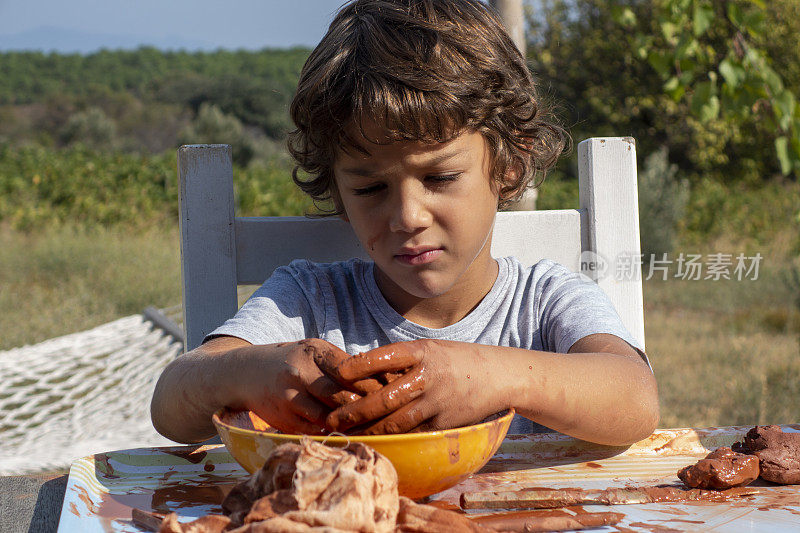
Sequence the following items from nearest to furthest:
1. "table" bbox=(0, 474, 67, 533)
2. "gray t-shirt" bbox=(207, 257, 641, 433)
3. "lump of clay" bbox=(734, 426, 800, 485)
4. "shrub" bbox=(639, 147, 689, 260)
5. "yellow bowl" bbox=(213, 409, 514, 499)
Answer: "yellow bowl" bbox=(213, 409, 514, 499) < "lump of clay" bbox=(734, 426, 800, 485) < "table" bbox=(0, 474, 67, 533) < "gray t-shirt" bbox=(207, 257, 641, 433) < "shrub" bbox=(639, 147, 689, 260)

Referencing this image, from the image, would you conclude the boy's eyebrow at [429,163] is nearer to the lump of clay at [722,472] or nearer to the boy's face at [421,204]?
the boy's face at [421,204]

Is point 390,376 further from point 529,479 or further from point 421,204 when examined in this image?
point 421,204

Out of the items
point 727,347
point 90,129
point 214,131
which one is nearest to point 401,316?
point 727,347

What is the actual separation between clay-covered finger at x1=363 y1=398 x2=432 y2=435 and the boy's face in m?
0.47

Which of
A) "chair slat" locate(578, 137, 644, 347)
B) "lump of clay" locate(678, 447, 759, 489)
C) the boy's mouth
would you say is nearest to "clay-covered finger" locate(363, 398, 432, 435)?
"lump of clay" locate(678, 447, 759, 489)

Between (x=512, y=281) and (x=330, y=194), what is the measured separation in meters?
0.49

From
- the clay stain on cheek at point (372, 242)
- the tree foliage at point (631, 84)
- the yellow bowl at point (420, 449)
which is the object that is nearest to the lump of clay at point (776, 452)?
the yellow bowl at point (420, 449)

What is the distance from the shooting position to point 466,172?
4.60ft

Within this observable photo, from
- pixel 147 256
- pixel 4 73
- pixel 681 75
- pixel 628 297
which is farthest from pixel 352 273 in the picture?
pixel 4 73

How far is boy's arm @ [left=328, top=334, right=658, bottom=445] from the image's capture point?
2.94ft

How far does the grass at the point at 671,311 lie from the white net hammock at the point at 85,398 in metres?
1.83

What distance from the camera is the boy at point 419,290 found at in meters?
0.95

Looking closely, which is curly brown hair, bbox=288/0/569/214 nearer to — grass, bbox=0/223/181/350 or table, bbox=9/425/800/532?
table, bbox=9/425/800/532

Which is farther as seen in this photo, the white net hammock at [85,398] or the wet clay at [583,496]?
the white net hammock at [85,398]
